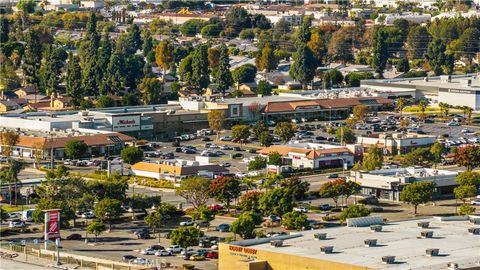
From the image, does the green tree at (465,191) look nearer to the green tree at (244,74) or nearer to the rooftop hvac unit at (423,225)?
the rooftop hvac unit at (423,225)

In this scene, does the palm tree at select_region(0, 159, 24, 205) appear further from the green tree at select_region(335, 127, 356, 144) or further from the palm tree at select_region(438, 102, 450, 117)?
the palm tree at select_region(438, 102, 450, 117)

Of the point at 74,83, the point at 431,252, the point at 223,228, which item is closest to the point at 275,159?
the point at 223,228

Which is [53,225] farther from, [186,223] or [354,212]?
[354,212]

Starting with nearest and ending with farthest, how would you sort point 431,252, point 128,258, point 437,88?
point 431,252 < point 128,258 < point 437,88

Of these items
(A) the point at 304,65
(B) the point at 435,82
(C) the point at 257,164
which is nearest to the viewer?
(C) the point at 257,164

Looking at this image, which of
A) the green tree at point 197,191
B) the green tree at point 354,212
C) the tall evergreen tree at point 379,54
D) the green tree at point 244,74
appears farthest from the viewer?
the tall evergreen tree at point 379,54

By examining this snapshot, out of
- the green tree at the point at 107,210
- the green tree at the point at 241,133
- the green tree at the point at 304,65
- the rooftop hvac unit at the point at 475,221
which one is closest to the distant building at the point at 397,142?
the green tree at the point at 241,133

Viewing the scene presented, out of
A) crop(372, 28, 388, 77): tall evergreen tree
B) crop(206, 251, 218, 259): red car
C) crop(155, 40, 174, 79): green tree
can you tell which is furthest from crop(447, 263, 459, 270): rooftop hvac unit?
crop(155, 40, 174, 79): green tree
